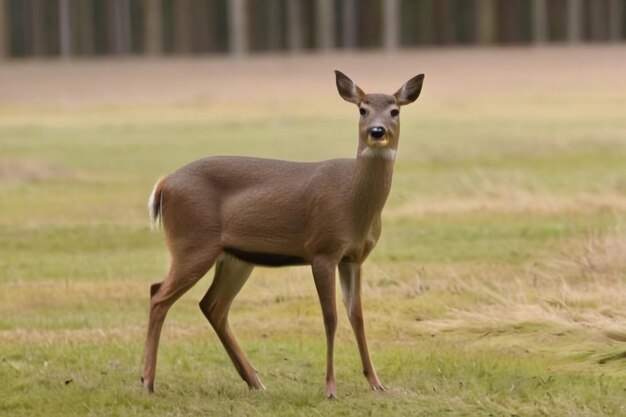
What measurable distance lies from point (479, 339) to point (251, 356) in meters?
1.47

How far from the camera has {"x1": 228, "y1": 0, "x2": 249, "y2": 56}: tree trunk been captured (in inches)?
1278

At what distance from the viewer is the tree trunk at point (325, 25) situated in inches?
1273

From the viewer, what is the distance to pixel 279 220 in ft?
31.7

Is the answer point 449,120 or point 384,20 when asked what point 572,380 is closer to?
point 449,120

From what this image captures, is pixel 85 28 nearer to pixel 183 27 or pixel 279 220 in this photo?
pixel 183 27

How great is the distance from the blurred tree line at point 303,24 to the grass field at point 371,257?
39 centimetres

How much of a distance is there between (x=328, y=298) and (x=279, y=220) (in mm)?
528

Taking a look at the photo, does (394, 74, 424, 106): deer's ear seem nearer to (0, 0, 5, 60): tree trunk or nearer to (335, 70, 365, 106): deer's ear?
(335, 70, 365, 106): deer's ear

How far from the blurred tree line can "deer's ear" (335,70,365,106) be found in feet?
75.0

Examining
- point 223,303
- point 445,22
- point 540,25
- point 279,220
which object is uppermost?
point 445,22

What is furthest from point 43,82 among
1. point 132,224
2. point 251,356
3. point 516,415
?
point 516,415

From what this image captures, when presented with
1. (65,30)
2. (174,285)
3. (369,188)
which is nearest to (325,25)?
(65,30)

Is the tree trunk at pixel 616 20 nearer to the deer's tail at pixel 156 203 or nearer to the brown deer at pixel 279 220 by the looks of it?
the brown deer at pixel 279 220

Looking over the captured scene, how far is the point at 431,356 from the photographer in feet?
35.5
